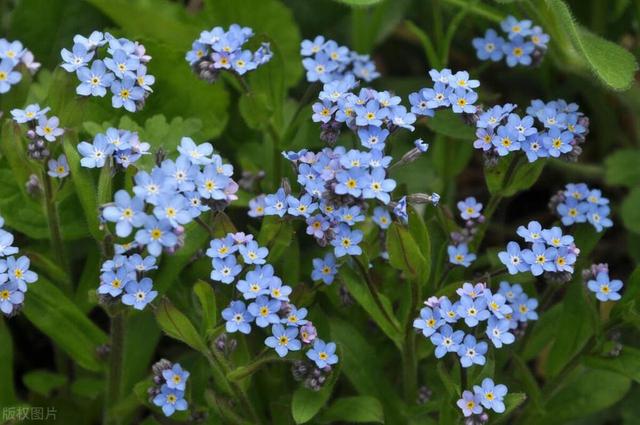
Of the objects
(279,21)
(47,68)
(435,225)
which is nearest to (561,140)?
(435,225)

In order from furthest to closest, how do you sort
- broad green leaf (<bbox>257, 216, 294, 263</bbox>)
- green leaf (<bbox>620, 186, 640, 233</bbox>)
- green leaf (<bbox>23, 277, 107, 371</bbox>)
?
green leaf (<bbox>620, 186, 640, 233</bbox>), green leaf (<bbox>23, 277, 107, 371</bbox>), broad green leaf (<bbox>257, 216, 294, 263</bbox>)

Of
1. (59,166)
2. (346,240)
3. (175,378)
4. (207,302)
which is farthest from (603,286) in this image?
(59,166)

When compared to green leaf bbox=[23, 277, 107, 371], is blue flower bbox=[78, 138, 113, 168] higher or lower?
higher

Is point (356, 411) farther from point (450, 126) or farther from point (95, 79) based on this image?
point (95, 79)

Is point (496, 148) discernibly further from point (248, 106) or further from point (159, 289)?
point (159, 289)

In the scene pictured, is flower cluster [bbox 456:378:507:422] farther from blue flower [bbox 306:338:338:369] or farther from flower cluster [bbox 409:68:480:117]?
flower cluster [bbox 409:68:480:117]

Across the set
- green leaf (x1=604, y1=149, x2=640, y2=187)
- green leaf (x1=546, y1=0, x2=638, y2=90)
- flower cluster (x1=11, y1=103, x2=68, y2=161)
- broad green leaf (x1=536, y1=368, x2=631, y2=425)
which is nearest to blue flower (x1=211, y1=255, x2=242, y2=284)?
flower cluster (x1=11, y1=103, x2=68, y2=161)

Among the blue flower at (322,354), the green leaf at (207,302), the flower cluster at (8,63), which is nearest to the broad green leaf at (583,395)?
the blue flower at (322,354)

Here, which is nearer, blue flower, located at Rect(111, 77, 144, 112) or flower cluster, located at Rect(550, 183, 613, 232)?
blue flower, located at Rect(111, 77, 144, 112)
